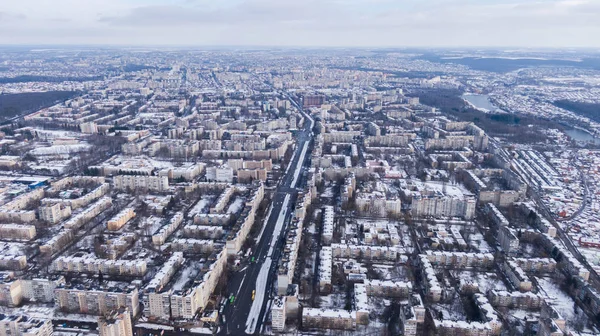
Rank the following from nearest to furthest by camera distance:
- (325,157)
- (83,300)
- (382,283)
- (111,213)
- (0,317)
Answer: (0,317) < (83,300) < (382,283) < (111,213) < (325,157)

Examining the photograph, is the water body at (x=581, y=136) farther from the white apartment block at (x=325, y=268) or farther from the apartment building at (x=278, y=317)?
the apartment building at (x=278, y=317)

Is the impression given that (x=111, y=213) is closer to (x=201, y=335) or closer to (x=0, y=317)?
(x=0, y=317)

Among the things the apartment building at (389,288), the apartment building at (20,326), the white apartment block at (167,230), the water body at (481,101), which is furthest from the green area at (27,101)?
the water body at (481,101)

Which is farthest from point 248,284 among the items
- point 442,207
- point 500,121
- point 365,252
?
point 500,121

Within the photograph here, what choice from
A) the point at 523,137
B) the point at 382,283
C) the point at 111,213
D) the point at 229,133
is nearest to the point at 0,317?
the point at 111,213

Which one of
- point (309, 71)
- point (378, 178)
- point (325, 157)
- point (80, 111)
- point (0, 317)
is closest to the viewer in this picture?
point (0, 317)
